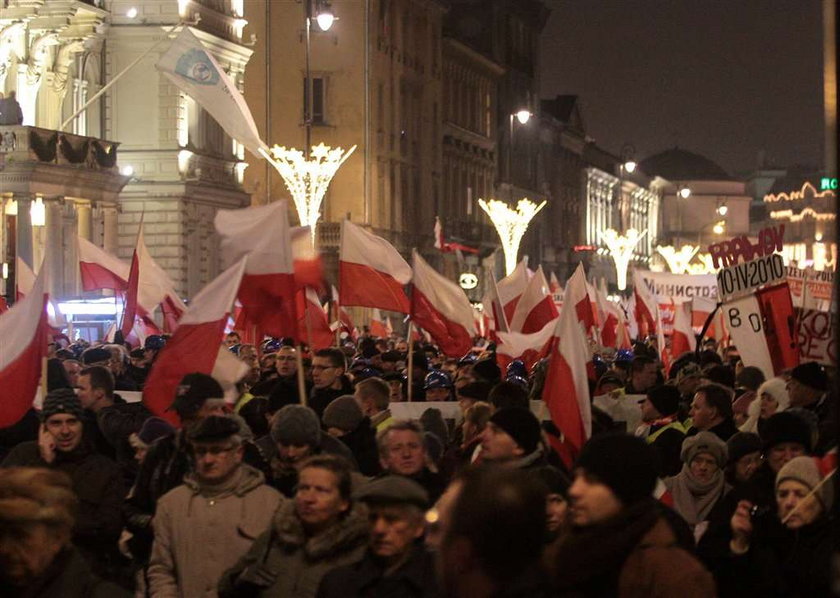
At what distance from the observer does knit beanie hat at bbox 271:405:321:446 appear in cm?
875

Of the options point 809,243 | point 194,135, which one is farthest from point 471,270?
point 809,243

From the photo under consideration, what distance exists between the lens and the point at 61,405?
9.09m

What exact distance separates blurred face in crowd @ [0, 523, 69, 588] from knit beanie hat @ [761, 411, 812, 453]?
11.8ft

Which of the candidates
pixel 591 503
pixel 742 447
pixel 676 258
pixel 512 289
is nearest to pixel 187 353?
pixel 742 447

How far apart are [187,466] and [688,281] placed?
82.5ft

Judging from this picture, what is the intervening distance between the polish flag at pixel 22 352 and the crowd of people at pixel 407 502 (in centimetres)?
37

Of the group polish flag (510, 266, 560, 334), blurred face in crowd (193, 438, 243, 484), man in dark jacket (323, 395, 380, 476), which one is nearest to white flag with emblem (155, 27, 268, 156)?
polish flag (510, 266, 560, 334)

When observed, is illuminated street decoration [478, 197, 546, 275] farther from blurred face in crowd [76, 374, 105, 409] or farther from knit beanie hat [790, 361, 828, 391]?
blurred face in crowd [76, 374, 105, 409]

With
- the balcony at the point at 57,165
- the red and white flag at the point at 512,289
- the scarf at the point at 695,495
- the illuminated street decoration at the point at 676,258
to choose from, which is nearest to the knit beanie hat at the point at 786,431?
the scarf at the point at 695,495

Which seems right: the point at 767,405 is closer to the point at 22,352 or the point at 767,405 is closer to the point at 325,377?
the point at 325,377

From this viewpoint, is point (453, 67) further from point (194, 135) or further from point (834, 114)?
point (834, 114)

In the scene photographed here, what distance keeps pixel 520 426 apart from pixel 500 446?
0.12 meters

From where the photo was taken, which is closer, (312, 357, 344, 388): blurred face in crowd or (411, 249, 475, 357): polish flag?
(312, 357, 344, 388): blurred face in crowd

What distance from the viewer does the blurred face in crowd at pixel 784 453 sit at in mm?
8602
